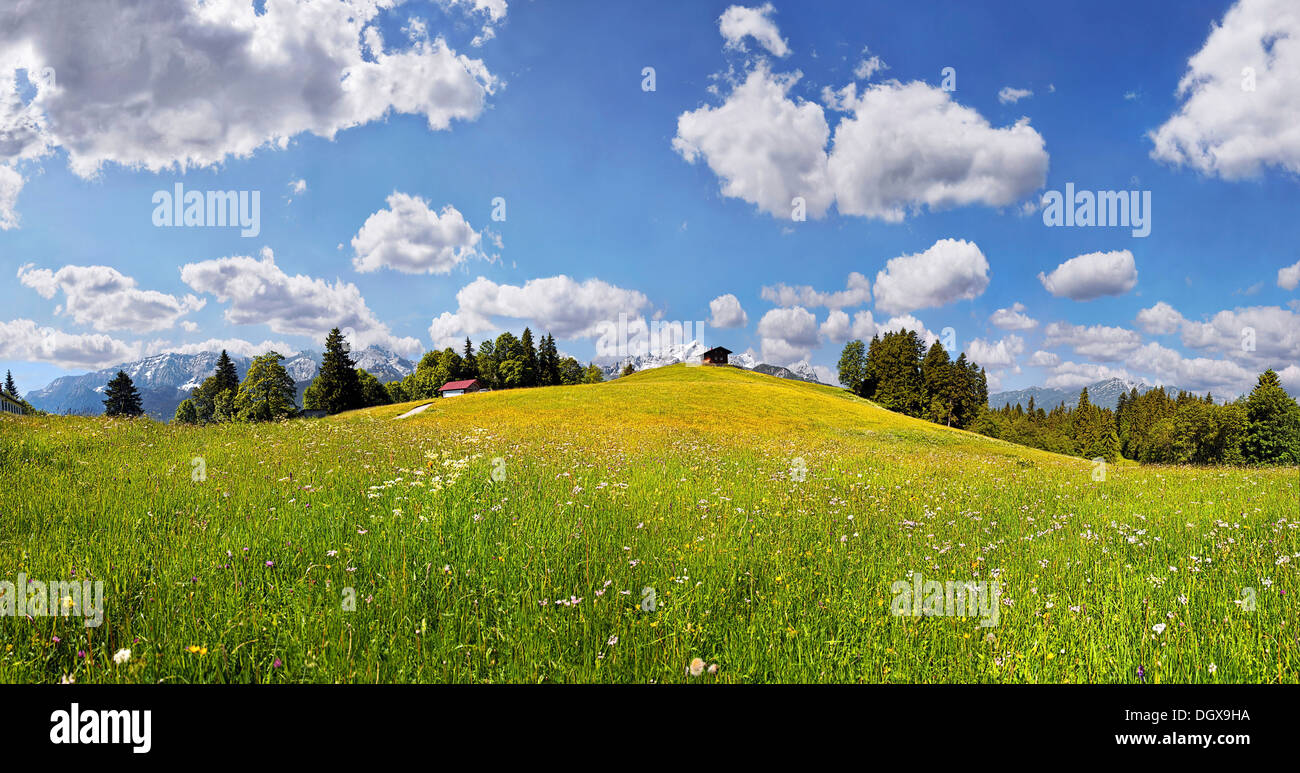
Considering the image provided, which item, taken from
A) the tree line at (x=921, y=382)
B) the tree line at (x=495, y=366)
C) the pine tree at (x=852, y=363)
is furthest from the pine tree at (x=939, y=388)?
the tree line at (x=495, y=366)

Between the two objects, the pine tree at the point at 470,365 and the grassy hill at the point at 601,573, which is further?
the pine tree at the point at 470,365

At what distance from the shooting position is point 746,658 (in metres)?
3.28

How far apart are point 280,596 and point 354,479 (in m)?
4.35

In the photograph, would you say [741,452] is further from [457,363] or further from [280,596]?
[457,363]

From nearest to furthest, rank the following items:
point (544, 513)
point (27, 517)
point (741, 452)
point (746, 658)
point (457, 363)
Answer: point (746, 658) < point (27, 517) < point (544, 513) < point (741, 452) < point (457, 363)

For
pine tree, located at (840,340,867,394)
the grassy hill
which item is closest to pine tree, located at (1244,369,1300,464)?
pine tree, located at (840,340,867,394)

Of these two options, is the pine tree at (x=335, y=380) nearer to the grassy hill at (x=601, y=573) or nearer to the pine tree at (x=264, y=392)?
the pine tree at (x=264, y=392)

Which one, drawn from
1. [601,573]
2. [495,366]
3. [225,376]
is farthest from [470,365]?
[601,573]

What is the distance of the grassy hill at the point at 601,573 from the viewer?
3.22 m

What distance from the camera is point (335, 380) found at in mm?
76125

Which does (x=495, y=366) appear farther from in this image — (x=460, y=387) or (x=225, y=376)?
(x=225, y=376)

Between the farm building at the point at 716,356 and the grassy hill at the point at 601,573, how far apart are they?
431 ft
